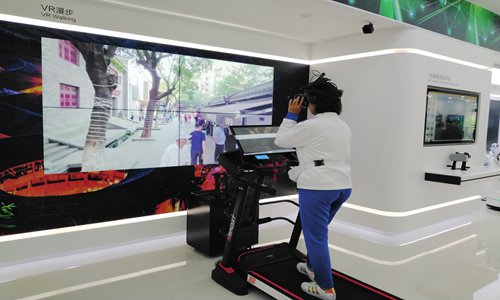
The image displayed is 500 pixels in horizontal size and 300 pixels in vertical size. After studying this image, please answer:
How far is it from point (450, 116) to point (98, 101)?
4.83m

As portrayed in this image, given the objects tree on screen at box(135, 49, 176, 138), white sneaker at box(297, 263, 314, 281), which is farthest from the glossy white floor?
tree on screen at box(135, 49, 176, 138)

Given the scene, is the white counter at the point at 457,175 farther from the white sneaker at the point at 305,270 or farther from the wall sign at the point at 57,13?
the wall sign at the point at 57,13

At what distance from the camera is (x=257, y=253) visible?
3.69 meters

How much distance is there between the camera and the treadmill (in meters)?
3.09

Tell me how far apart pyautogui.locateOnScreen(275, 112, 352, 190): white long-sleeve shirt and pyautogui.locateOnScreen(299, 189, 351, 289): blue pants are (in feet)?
0.23

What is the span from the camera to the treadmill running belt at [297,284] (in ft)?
Answer: 9.73

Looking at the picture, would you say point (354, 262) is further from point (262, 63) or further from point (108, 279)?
point (262, 63)

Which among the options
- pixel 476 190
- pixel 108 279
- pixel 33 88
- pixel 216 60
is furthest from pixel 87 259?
pixel 476 190

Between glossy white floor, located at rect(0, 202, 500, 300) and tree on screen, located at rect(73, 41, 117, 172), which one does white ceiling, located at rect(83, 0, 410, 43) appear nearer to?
tree on screen, located at rect(73, 41, 117, 172)

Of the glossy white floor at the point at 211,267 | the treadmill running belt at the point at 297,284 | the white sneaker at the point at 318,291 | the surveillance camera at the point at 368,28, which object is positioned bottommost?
the glossy white floor at the point at 211,267

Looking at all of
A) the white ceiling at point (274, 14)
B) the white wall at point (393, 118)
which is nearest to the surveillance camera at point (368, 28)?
the white ceiling at point (274, 14)

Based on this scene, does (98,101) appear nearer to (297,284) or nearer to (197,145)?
(197,145)

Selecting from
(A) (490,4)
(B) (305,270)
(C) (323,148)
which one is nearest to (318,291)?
(B) (305,270)

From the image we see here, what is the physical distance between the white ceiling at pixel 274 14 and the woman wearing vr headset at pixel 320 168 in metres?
1.40
